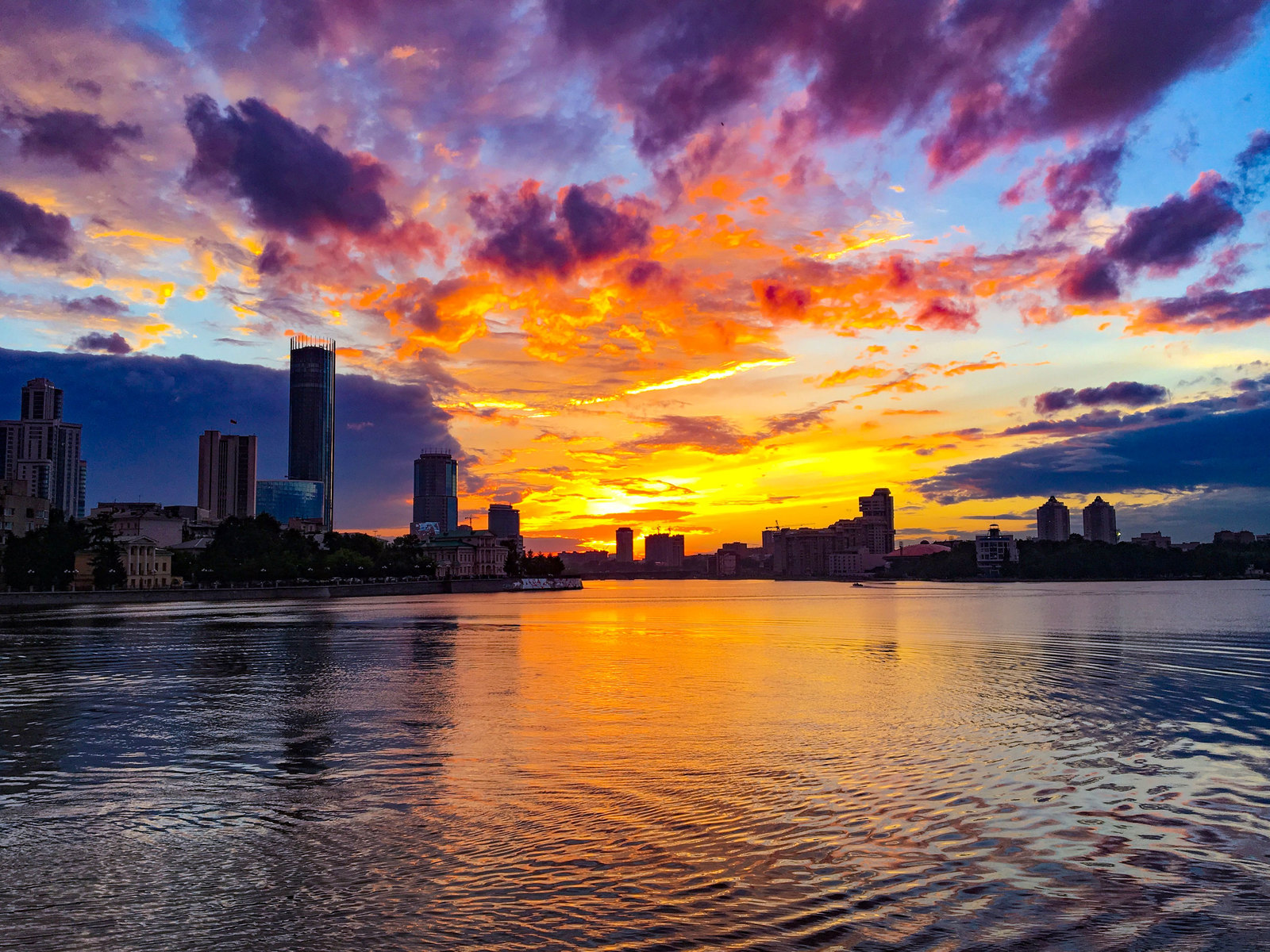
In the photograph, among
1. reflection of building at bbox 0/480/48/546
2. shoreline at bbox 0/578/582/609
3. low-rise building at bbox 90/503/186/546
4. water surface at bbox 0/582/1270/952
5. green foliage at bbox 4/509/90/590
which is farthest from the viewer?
low-rise building at bbox 90/503/186/546

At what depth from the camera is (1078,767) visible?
16891 millimetres

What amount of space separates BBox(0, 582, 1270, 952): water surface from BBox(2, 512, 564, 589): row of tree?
95.2m

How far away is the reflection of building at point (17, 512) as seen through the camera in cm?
12250

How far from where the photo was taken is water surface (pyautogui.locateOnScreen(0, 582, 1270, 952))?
375 inches

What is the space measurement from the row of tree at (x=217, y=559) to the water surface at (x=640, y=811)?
312ft

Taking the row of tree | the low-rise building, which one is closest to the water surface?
the row of tree

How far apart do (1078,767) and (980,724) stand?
16.4 feet

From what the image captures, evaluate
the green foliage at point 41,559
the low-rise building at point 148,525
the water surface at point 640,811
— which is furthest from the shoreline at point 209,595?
the water surface at point 640,811

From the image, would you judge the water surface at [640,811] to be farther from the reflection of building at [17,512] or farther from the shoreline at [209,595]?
the reflection of building at [17,512]

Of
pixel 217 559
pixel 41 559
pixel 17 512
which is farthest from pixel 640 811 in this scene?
pixel 217 559

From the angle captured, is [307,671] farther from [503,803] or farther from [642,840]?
[642,840]

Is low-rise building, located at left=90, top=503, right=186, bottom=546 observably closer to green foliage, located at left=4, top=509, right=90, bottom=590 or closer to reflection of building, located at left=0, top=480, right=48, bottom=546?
reflection of building, located at left=0, top=480, right=48, bottom=546

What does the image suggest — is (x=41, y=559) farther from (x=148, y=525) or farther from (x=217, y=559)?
(x=148, y=525)

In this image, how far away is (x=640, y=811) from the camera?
14.0 meters
